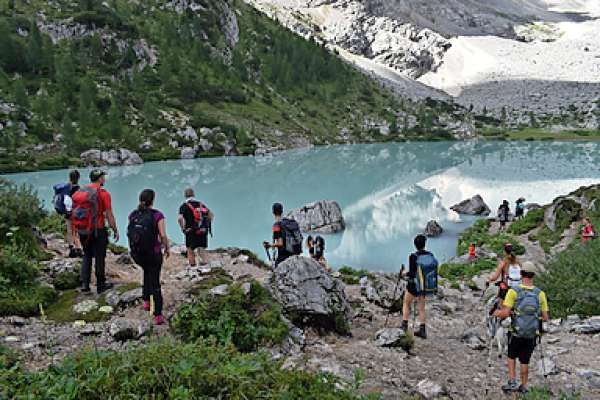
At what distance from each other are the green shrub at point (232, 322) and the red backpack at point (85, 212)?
8.96 feet

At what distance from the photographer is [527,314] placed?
6.53 m

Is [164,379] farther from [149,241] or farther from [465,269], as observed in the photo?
[465,269]

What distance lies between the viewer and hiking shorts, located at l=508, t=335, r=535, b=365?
6.68 m

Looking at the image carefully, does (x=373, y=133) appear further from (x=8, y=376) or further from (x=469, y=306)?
(x=8, y=376)

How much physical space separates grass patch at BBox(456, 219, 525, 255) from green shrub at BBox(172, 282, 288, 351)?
1559cm

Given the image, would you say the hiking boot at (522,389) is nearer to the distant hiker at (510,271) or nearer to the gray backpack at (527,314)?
the gray backpack at (527,314)

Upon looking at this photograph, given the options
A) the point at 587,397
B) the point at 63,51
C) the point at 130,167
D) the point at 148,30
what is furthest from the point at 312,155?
the point at 587,397

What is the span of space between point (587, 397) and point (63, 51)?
9561 centimetres

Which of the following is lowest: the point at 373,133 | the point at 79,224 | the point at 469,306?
the point at 469,306

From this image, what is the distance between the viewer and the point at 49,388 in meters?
3.88

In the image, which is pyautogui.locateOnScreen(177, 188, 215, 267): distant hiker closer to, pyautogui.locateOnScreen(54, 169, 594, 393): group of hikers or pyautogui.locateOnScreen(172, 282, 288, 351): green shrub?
pyautogui.locateOnScreen(54, 169, 594, 393): group of hikers

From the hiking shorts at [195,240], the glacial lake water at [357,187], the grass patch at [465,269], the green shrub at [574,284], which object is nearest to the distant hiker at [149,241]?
the hiking shorts at [195,240]

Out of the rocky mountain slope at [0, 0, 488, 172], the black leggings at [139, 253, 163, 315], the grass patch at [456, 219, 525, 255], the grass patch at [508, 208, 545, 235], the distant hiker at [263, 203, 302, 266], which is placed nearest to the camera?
the black leggings at [139, 253, 163, 315]

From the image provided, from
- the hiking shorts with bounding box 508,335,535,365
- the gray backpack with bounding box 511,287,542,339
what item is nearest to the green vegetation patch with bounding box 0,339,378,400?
the gray backpack with bounding box 511,287,542,339
